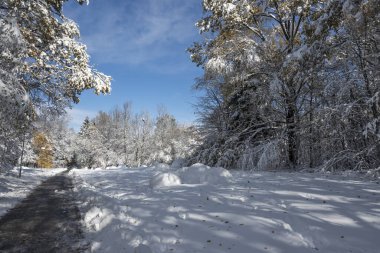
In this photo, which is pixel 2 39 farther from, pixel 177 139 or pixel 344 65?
pixel 177 139

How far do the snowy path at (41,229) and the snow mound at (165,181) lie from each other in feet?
8.75

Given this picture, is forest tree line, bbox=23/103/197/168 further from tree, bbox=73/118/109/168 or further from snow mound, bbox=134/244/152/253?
snow mound, bbox=134/244/152/253

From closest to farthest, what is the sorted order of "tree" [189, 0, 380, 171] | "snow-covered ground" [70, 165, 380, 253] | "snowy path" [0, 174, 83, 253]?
"snow-covered ground" [70, 165, 380, 253]
"snowy path" [0, 174, 83, 253]
"tree" [189, 0, 380, 171]

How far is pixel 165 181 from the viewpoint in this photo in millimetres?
10609

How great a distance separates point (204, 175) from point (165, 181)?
141 centimetres

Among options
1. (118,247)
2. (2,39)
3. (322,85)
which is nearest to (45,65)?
(2,39)

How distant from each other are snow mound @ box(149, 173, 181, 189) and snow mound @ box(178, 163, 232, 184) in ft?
0.76

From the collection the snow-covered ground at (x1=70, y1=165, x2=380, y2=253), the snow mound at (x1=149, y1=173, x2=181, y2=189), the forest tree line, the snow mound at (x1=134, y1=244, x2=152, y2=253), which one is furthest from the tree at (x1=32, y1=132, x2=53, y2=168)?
the snow mound at (x1=134, y1=244, x2=152, y2=253)

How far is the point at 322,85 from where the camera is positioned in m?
12.3

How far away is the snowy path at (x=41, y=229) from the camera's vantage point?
20.0ft

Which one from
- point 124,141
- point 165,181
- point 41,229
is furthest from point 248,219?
point 124,141

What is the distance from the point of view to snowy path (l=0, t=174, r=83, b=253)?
610 centimetres

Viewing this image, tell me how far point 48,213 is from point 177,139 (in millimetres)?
41765

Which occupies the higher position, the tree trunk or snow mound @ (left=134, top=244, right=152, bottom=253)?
the tree trunk
